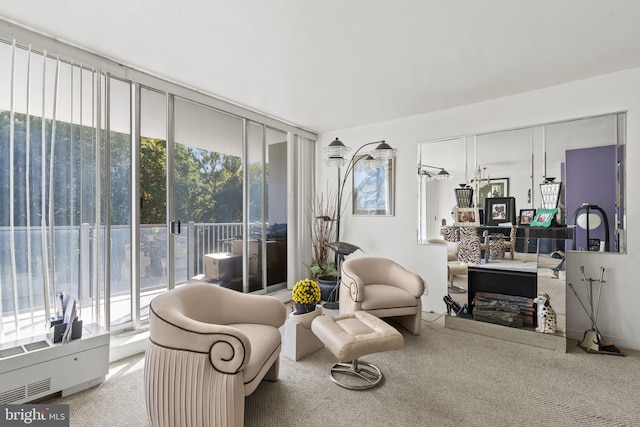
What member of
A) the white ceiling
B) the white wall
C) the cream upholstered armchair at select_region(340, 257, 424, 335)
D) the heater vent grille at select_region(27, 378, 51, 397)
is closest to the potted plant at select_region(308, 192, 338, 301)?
the white wall

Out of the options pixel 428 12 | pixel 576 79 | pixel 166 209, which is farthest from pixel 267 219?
pixel 576 79

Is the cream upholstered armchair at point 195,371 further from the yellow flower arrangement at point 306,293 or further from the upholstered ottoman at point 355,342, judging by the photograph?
the yellow flower arrangement at point 306,293

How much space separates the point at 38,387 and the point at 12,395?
12 cm

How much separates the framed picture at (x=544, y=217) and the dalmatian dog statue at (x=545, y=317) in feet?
2.24

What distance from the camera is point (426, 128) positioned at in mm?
3980

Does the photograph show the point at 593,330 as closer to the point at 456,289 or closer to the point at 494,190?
the point at 456,289

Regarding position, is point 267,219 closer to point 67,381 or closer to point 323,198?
point 323,198

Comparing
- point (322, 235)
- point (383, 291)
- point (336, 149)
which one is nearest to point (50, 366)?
point (383, 291)

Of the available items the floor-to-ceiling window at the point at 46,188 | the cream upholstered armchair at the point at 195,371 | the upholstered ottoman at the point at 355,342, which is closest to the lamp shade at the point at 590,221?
the upholstered ottoman at the point at 355,342

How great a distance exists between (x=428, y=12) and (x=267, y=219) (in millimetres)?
3075

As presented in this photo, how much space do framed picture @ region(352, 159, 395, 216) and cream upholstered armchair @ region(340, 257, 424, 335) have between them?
100 cm

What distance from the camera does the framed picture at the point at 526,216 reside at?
3203mm

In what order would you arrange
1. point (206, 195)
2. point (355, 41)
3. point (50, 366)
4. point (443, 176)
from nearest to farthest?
point (50, 366) < point (355, 41) < point (206, 195) < point (443, 176)

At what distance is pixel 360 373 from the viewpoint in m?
2.36
